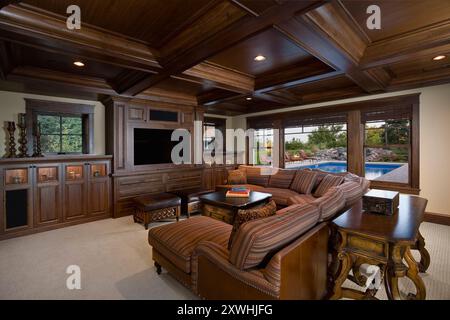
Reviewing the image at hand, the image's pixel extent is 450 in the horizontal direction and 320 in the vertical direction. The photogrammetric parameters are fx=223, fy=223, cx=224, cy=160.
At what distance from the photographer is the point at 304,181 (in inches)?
174

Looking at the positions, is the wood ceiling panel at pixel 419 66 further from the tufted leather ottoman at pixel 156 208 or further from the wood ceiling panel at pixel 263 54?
the tufted leather ottoman at pixel 156 208

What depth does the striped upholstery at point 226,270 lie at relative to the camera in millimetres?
1368

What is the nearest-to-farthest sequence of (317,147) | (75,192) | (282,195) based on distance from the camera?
(75,192) < (282,195) < (317,147)

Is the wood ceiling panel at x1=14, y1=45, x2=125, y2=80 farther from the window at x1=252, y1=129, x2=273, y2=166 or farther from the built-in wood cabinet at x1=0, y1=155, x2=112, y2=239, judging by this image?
the window at x1=252, y1=129, x2=273, y2=166

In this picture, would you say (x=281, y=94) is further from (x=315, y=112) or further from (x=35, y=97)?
(x=35, y=97)

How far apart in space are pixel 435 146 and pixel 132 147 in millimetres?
5745

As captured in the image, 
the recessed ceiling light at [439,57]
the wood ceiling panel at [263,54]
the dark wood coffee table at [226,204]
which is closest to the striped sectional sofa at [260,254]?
the dark wood coffee table at [226,204]

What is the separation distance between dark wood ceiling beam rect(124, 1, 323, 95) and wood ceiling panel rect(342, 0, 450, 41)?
0.61 meters

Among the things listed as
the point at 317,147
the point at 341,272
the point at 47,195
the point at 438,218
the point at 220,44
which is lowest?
the point at 438,218

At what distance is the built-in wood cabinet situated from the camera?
3.50 metres

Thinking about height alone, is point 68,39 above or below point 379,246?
above

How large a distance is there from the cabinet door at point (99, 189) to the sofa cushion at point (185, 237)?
2.54m

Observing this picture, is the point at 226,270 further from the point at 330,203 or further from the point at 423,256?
the point at 423,256

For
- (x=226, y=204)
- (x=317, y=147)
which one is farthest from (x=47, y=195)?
(x=317, y=147)
